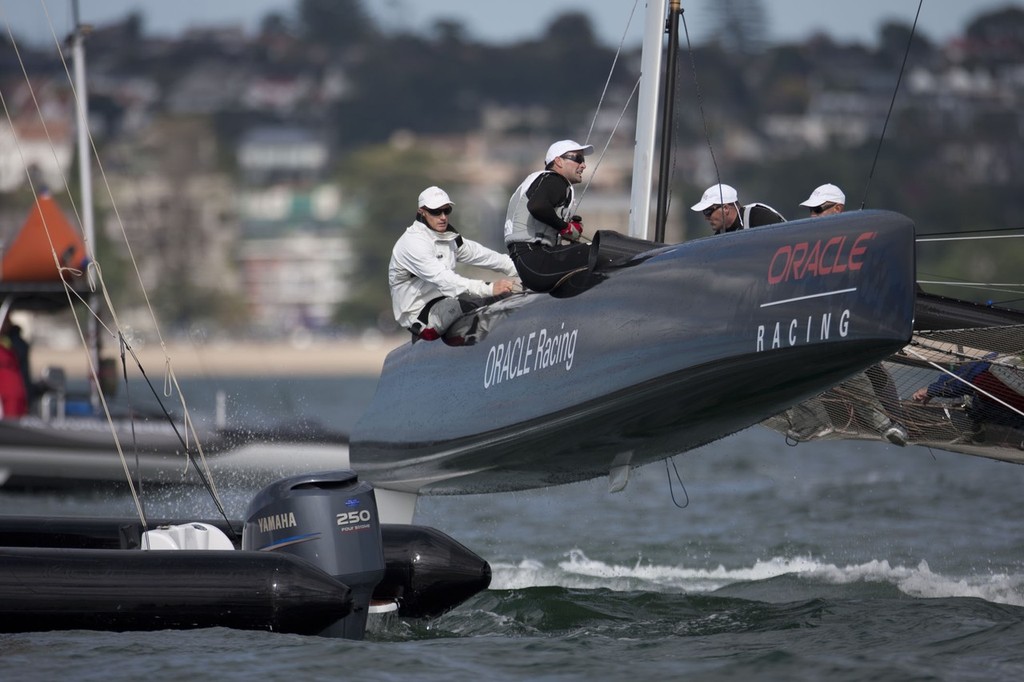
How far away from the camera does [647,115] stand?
8.53 m

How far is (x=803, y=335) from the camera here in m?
6.50

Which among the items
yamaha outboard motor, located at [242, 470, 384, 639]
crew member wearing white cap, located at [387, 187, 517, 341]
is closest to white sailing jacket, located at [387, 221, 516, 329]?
crew member wearing white cap, located at [387, 187, 517, 341]

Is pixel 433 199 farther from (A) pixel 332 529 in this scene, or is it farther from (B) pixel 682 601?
(B) pixel 682 601

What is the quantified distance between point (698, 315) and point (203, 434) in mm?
7885

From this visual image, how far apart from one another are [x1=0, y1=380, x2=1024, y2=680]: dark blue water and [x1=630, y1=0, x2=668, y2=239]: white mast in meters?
1.93

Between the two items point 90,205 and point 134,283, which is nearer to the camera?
point 90,205

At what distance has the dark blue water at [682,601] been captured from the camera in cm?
635

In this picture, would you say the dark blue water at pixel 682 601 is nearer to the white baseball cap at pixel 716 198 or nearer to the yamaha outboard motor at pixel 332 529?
the yamaha outboard motor at pixel 332 529

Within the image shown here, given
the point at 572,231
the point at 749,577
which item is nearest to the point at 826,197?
the point at 572,231

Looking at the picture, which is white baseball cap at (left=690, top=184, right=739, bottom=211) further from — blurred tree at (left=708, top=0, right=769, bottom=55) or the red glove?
blurred tree at (left=708, top=0, right=769, bottom=55)

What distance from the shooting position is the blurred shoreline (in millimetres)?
67750

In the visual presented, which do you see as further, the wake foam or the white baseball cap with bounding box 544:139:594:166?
the wake foam

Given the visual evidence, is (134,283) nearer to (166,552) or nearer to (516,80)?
(516,80)

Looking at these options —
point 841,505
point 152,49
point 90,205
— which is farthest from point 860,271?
point 152,49
